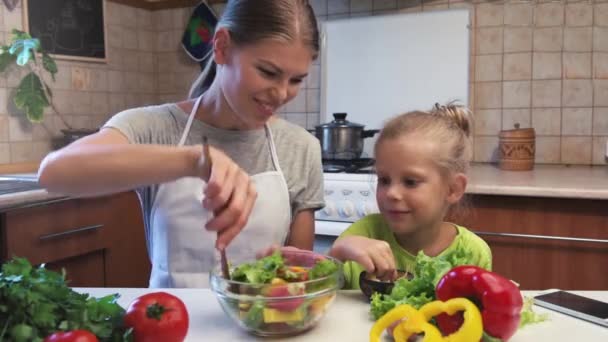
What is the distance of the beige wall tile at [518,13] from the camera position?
2.36m

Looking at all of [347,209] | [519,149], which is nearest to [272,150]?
[347,209]

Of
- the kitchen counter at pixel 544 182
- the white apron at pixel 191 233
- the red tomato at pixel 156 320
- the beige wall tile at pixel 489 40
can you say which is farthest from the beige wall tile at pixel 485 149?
the red tomato at pixel 156 320

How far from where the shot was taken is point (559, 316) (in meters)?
0.88

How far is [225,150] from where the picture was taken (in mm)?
1276

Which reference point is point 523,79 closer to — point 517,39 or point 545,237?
point 517,39

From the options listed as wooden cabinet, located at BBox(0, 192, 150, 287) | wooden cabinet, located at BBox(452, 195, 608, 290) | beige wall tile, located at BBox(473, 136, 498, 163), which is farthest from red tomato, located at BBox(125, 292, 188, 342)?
beige wall tile, located at BBox(473, 136, 498, 163)

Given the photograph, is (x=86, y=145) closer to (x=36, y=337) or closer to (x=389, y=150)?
(x=36, y=337)

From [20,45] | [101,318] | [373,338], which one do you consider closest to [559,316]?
[373,338]

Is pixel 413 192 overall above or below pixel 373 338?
above

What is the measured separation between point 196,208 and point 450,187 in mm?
541

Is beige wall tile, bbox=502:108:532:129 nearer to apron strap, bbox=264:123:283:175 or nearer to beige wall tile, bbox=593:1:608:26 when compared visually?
beige wall tile, bbox=593:1:608:26

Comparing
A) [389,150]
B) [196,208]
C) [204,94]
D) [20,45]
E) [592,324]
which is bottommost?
[592,324]

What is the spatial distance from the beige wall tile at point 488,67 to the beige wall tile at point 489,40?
25mm

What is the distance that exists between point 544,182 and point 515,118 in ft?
1.94
